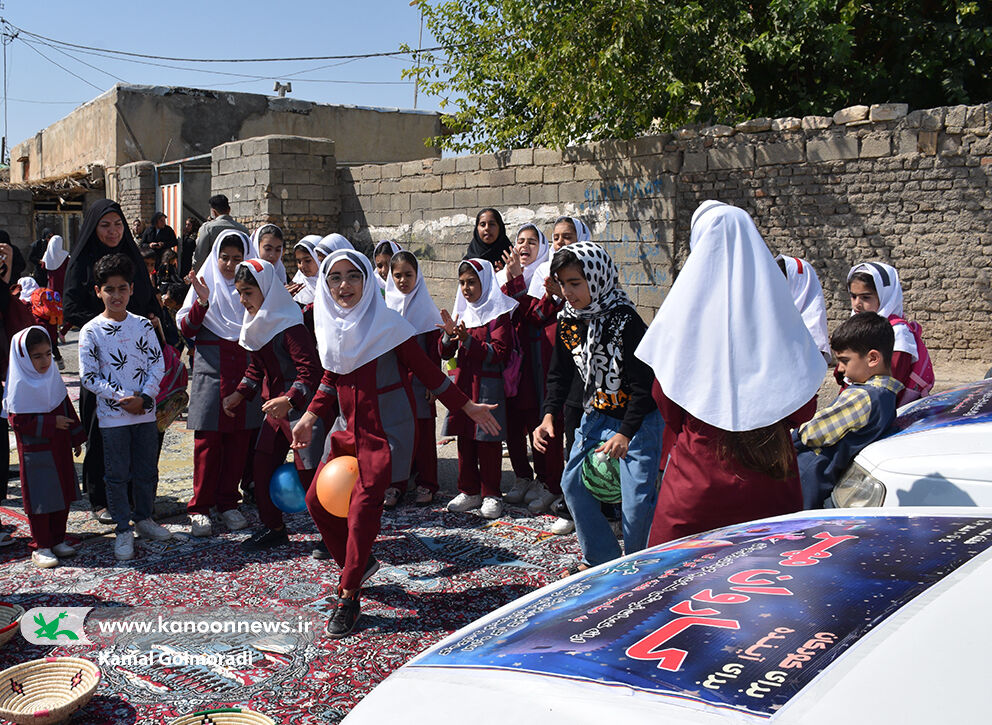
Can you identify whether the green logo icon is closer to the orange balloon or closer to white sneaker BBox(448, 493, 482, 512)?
the orange balloon

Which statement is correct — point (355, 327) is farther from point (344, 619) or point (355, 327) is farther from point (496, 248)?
point (496, 248)

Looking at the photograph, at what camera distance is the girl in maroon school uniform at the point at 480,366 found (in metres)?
6.01

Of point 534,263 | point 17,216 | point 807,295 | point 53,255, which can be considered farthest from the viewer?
point 17,216

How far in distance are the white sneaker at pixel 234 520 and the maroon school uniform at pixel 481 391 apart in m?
1.45

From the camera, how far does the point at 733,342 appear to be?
291 cm

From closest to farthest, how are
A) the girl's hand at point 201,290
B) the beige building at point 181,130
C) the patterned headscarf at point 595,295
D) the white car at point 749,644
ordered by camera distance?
the white car at point 749,644 → the patterned headscarf at point 595,295 → the girl's hand at point 201,290 → the beige building at point 181,130

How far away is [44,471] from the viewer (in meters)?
5.01

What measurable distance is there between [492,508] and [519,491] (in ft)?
1.37

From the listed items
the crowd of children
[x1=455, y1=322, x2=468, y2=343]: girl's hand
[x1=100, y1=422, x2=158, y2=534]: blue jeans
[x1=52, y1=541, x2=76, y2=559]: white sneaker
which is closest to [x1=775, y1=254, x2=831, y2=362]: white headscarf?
the crowd of children

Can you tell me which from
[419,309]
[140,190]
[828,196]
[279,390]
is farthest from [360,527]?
[140,190]

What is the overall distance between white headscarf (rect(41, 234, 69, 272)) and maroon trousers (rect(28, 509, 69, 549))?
714 centimetres

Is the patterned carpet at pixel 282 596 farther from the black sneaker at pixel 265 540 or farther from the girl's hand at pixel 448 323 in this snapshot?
the girl's hand at pixel 448 323

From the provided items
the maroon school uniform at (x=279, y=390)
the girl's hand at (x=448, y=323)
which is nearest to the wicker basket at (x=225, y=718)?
the maroon school uniform at (x=279, y=390)

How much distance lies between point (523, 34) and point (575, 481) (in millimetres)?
9425
